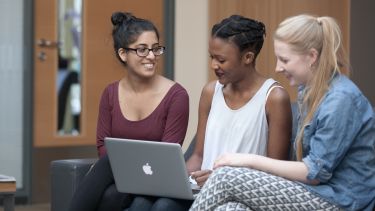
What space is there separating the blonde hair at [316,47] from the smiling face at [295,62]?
1 centimetres

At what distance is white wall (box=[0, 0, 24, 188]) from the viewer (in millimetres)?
5941

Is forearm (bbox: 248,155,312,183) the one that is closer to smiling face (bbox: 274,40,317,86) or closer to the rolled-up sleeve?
the rolled-up sleeve

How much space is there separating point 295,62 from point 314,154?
0.32 meters

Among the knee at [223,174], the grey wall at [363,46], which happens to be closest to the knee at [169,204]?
the knee at [223,174]

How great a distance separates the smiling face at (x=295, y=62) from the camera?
3.06 m

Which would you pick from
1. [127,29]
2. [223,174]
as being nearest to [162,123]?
[127,29]

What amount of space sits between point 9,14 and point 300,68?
329 cm

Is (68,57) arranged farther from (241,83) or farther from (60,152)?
(241,83)

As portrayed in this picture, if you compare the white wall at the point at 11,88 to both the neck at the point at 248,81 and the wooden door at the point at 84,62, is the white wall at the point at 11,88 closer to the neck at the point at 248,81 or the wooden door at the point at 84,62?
the wooden door at the point at 84,62

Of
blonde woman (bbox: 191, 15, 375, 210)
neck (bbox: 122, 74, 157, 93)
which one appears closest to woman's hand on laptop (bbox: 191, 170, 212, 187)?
blonde woman (bbox: 191, 15, 375, 210)

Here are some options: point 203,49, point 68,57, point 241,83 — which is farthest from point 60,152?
point 241,83

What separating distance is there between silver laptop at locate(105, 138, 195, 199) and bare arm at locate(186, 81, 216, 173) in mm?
269

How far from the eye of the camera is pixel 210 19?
6250 mm

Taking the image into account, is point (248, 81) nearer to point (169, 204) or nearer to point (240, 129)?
point (240, 129)
